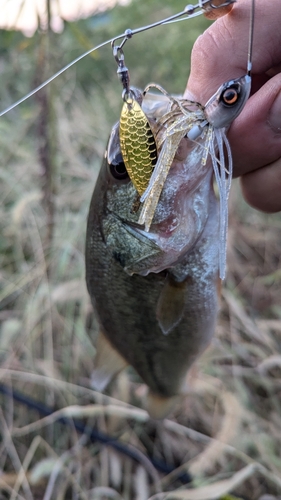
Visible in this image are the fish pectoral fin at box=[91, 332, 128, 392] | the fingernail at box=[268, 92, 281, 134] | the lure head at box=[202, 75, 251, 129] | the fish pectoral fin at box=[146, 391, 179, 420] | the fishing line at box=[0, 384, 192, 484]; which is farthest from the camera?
the fishing line at box=[0, 384, 192, 484]

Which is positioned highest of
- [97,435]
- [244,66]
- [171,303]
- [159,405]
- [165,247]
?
[244,66]

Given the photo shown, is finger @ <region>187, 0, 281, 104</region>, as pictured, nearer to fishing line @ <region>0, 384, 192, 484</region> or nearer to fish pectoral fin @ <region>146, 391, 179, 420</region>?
fish pectoral fin @ <region>146, 391, 179, 420</region>

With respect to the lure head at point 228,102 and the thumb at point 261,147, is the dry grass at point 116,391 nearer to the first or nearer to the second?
the thumb at point 261,147

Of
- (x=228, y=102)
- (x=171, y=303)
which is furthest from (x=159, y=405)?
(x=228, y=102)

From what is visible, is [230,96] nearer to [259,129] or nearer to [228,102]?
[228,102]

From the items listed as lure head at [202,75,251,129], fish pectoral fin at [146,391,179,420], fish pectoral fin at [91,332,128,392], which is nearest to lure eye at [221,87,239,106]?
lure head at [202,75,251,129]

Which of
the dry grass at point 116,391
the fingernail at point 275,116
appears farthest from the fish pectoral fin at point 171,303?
the dry grass at point 116,391
